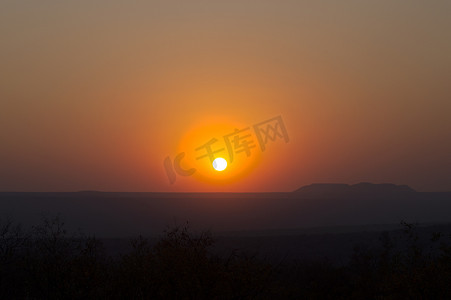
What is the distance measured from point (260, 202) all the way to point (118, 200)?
1973 inches

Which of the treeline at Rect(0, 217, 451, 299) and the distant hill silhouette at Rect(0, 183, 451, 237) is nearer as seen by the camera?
the treeline at Rect(0, 217, 451, 299)

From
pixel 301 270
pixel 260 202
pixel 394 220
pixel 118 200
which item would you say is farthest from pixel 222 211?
pixel 301 270

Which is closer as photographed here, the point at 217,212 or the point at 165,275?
the point at 165,275

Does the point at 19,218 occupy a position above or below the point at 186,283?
above

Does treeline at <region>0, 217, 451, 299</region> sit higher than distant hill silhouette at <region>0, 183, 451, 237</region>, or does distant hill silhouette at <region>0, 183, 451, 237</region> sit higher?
distant hill silhouette at <region>0, 183, 451, 237</region>

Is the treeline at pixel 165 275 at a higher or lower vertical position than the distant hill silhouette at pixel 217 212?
lower

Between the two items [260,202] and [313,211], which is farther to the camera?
[260,202]

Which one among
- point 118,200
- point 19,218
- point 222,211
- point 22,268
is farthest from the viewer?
point 118,200

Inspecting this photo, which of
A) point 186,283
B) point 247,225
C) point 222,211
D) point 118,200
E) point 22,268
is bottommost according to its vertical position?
point 186,283

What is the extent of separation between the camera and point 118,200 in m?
164

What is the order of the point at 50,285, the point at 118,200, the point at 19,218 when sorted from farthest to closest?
the point at 118,200, the point at 19,218, the point at 50,285

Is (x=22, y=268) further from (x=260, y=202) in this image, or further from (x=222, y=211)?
(x=260, y=202)

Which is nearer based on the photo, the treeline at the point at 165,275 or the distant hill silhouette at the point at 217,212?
the treeline at the point at 165,275

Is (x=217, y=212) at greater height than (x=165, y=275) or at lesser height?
greater
